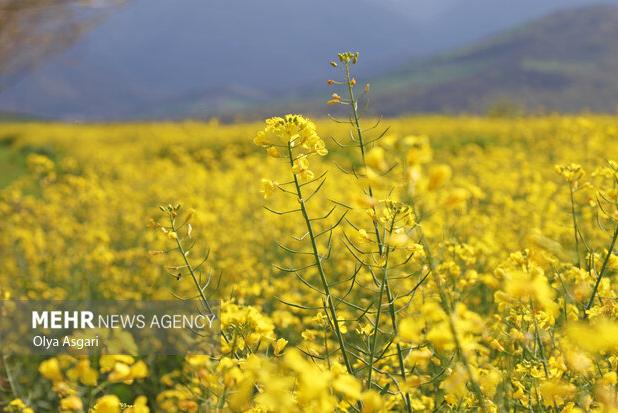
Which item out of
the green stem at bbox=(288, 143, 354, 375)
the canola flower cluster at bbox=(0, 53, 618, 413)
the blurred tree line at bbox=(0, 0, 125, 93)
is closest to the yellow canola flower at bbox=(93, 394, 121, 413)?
the canola flower cluster at bbox=(0, 53, 618, 413)

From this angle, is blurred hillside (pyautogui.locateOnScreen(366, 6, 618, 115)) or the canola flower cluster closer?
the canola flower cluster

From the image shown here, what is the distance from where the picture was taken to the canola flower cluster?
1279 mm

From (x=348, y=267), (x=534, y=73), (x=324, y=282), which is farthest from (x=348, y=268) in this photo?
(x=534, y=73)

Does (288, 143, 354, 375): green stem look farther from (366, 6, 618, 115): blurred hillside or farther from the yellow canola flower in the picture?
(366, 6, 618, 115): blurred hillside

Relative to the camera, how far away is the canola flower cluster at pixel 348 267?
1.28m

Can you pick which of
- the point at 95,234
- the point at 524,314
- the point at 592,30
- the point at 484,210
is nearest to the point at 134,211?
the point at 95,234

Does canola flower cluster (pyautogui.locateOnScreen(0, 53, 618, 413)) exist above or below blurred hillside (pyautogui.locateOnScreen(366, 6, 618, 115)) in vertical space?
below

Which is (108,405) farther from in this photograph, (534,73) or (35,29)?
(534,73)

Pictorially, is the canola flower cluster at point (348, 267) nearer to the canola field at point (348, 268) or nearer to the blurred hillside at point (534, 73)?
the canola field at point (348, 268)

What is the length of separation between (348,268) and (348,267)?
2.5 inches

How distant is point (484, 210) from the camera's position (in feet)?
22.3

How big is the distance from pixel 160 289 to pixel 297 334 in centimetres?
158

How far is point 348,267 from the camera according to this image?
3957 millimetres

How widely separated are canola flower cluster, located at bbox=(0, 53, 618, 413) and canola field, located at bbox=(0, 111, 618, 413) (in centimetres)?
1
